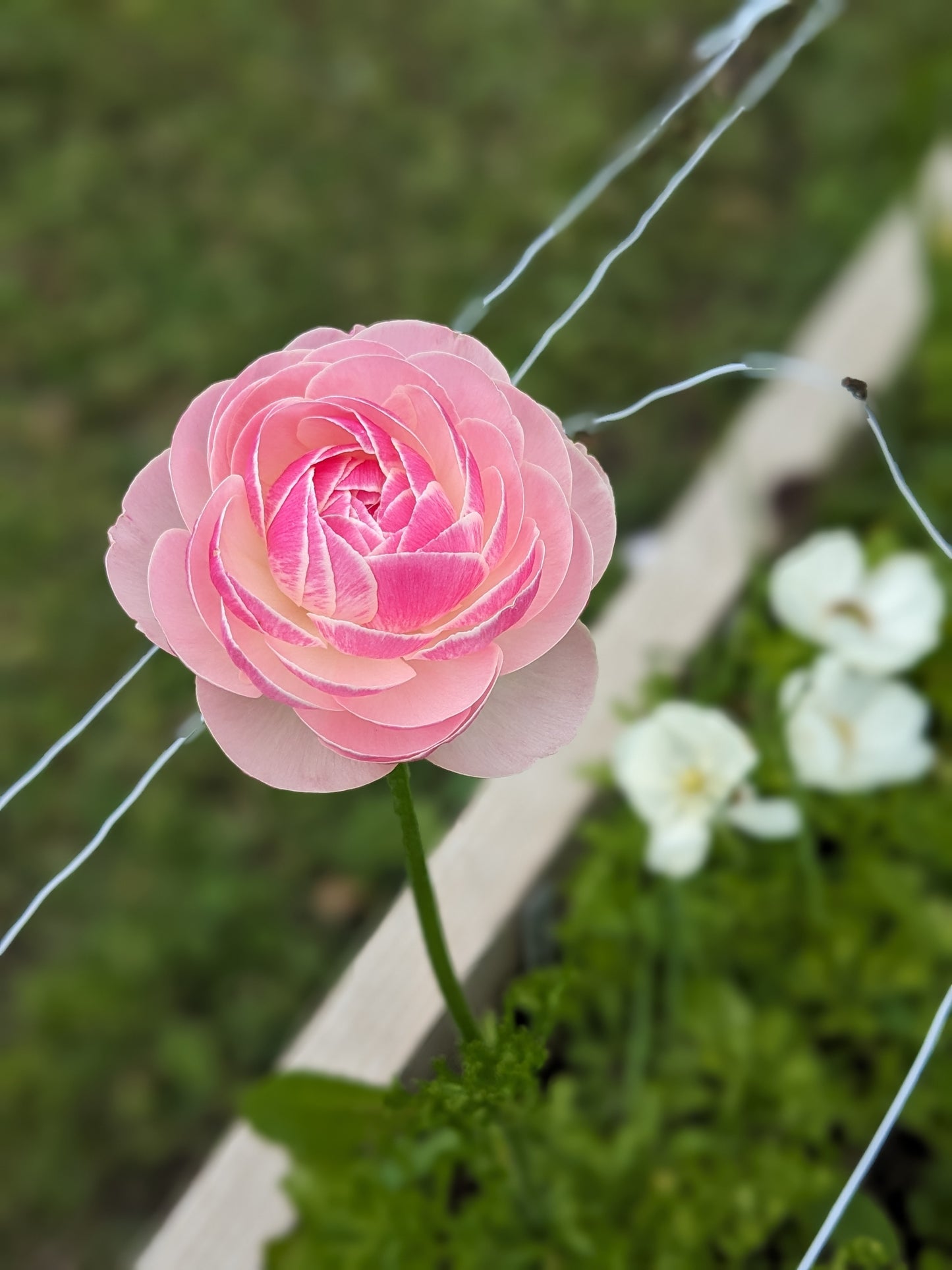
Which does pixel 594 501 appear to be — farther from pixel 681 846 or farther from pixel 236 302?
pixel 236 302

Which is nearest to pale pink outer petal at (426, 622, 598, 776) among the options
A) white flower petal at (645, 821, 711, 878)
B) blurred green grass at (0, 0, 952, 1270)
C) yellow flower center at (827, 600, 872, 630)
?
white flower petal at (645, 821, 711, 878)

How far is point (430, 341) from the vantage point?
43cm

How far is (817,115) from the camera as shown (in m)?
1.80

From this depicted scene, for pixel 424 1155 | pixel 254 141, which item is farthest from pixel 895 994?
pixel 254 141

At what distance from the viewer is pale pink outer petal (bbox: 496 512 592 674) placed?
0.40 meters

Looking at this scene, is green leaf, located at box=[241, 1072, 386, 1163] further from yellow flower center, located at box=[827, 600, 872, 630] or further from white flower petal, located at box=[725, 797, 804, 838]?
yellow flower center, located at box=[827, 600, 872, 630]

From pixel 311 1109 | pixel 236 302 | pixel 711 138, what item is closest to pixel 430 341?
pixel 711 138

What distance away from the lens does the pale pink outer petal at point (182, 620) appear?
1.27 feet

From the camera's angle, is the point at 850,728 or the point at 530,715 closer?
the point at 530,715

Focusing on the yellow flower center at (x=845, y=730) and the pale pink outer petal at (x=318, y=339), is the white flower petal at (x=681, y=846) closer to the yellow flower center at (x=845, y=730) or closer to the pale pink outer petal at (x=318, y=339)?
the yellow flower center at (x=845, y=730)

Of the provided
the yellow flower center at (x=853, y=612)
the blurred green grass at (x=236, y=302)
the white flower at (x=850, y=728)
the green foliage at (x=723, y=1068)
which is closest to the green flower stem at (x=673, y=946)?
the green foliage at (x=723, y=1068)

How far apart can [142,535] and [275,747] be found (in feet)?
0.30

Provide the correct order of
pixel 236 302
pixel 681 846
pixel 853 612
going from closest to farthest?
1. pixel 681 846
2. pixel 853 612
3. pixel 236 302

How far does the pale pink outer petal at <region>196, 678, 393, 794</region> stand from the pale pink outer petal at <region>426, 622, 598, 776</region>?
0.03 meters
